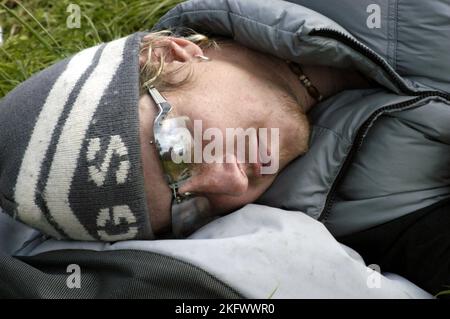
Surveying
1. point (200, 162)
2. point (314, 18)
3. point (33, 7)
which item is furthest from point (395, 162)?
point (33, 7)

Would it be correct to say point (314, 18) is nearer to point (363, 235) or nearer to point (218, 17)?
point (218, 17)

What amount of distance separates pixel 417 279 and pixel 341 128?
0.47 metres

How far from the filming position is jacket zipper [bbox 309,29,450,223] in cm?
173

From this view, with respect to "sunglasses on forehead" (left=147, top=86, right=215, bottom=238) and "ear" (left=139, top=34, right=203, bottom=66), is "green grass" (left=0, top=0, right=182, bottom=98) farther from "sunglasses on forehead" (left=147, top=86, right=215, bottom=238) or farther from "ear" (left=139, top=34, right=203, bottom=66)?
"sunglasses on forehead" (left=147, top=86, right=215, bottom=238)

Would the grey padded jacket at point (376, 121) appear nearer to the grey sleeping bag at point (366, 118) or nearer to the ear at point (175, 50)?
the grey sleeping bag at point (366, 118)

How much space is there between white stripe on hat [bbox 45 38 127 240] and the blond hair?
→ 10 cm

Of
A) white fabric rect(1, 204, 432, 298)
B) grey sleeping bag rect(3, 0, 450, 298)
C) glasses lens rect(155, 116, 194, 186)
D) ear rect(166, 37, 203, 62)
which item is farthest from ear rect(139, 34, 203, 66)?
white fabric rect(1, 204, 432, 298)

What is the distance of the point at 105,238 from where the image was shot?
163 centimetres

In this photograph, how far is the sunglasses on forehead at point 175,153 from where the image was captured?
1.56 meters

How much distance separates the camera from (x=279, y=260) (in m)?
1.55

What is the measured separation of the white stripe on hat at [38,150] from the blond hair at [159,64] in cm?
17

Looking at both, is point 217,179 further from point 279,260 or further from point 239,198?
point 279,260

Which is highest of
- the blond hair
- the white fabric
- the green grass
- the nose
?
the blond hair

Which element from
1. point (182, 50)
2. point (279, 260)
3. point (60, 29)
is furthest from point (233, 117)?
point (60, 29)
